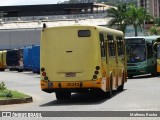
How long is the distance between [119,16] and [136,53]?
4702cm

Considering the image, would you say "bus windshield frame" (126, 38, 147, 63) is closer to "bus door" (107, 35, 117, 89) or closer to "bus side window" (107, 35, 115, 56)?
"bus door" (107, 35, 117, 89)

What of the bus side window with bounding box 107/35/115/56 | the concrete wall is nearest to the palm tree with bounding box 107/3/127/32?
the concrete wall

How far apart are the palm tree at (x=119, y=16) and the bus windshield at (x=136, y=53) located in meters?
46.1

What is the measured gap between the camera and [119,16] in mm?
87375

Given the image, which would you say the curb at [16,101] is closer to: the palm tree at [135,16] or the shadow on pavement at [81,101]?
the shadow on pavement at [81,101]

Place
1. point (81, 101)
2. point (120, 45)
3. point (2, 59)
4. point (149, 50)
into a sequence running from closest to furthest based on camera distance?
point (81, 101), point (120, 45), point (149, 50), point (2, 59)

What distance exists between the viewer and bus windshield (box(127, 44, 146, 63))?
40594 millimetres

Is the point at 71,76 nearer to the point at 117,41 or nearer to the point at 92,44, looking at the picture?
the point at 92,44

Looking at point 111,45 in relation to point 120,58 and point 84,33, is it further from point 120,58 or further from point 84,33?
point 84,33

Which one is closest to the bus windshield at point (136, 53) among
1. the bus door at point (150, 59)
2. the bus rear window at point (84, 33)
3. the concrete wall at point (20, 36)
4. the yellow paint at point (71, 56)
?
the bus door at point (150, 59)

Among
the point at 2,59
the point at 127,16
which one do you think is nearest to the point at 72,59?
the point at 2,59

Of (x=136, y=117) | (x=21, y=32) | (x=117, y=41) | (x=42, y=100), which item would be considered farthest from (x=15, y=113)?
(x=21, y=32)

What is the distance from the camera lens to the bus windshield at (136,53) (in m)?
40.6

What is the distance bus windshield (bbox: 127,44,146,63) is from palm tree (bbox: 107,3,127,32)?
151 ft
